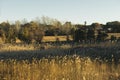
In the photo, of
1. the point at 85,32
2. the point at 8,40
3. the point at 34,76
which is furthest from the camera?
the point at 8,40

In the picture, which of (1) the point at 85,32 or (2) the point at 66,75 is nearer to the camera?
(2) the point at 66,75

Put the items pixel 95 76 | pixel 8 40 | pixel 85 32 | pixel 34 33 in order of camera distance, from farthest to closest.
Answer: pixel 34 33 → pixel 8 40 → pixel 85 32 → pixel 95 76

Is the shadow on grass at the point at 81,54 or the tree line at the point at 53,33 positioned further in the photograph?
the tree line at the point at 53,33

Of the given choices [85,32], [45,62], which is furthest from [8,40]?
[45,62]

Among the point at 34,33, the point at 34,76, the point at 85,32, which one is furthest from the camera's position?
the point at 34,33

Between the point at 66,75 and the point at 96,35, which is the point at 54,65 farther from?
the point at 96,35

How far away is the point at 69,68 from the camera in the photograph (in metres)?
7.87

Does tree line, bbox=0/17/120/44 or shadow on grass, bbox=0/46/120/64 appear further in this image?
tree line, bbox=0/17/120/44

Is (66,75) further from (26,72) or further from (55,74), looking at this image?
(26,72)

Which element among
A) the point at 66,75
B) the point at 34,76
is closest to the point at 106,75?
the point at 66,75

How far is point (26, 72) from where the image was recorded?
725 cm

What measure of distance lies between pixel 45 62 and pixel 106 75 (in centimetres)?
158

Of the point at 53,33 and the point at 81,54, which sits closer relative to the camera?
the point at 81,54

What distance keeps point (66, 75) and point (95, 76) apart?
2.36 ft
